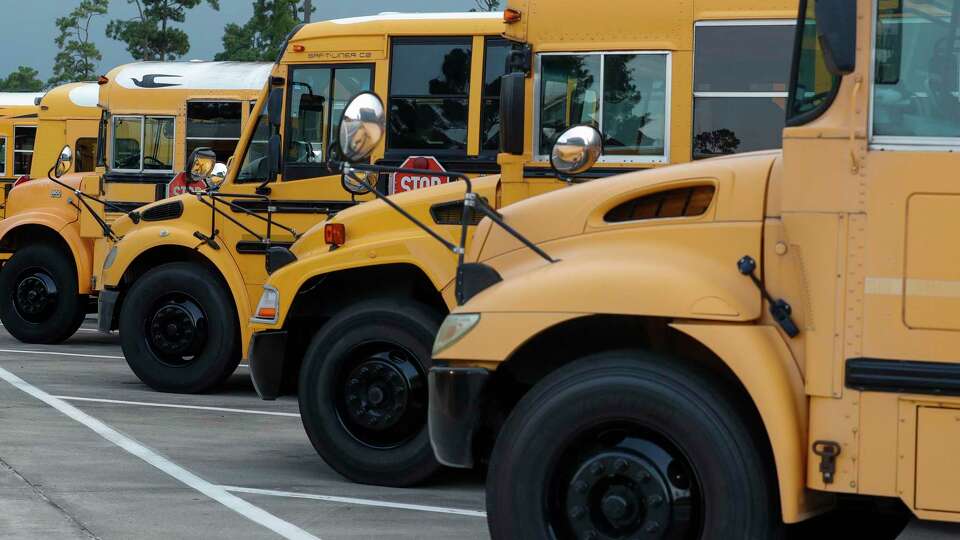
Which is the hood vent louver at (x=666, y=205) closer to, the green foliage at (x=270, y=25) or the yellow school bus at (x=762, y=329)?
the yellow school bus at (x=762, y=329)

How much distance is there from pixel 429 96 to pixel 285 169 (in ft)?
3.94

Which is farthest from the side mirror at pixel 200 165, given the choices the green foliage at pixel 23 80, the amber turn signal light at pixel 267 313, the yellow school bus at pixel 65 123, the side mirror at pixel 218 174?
the green foliage at pixel 23 80

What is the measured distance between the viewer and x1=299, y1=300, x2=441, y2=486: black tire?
8.16m

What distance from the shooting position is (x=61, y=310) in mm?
16359

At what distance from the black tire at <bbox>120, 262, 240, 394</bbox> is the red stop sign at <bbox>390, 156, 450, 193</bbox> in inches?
79.9

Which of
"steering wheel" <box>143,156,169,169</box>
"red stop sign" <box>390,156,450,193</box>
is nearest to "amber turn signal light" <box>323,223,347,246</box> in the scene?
"red stop sign" <box>390,156,450,193</box>

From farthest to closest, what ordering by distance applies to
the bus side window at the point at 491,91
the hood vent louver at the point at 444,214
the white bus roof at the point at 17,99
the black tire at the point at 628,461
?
the white bus roof at the point at 17,99 → the bus side window at the point at 491,91 → the hood vent louver at the point at 444,214 → the black tire at the point at 628,461

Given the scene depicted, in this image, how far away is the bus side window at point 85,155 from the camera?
21.4 meters

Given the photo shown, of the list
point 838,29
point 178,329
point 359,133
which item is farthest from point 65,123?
point 838,29

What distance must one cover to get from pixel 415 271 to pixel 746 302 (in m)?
3.60

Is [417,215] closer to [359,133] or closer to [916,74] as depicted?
[359,133]

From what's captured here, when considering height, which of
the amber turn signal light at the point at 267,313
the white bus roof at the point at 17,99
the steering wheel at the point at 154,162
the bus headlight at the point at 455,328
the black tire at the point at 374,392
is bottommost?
the black tire at the point at 374,392

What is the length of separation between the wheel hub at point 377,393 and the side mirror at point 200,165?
13.6 feet

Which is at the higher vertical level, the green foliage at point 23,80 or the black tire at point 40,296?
the green foliage at point 23,80
